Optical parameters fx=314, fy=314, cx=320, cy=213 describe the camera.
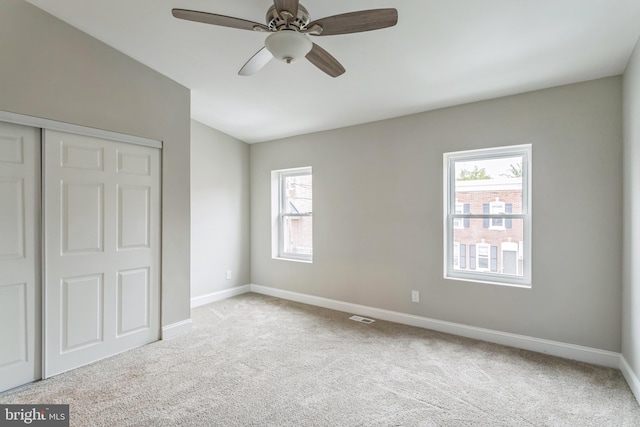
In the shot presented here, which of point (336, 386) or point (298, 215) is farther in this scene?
point (298, 215)

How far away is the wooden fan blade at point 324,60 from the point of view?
2.02 meters

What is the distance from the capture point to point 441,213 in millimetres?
3453

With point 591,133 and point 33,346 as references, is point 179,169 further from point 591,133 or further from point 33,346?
point 591,133

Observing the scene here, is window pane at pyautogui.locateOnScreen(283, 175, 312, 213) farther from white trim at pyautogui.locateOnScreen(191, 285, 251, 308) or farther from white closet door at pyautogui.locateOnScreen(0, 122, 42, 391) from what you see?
white closet door at pyautogui.locateOnScreen(0, 122, 42, 391)

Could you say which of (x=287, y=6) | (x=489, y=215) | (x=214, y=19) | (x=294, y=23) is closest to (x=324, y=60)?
(x=294, y=23)

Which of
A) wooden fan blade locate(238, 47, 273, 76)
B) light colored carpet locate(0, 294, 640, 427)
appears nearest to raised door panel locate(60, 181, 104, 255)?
light colored carpet locate(0, 294, 640, 427)

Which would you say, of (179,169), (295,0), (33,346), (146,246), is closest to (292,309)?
(146,246)

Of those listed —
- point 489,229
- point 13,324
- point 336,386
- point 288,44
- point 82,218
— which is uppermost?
point 288,44

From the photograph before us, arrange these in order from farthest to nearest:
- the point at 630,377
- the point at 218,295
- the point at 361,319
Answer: the point at 218,295, the point at 361,319, the point at 630,377

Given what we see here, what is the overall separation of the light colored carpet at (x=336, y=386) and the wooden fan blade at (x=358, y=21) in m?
2.37

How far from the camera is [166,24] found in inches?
99.4

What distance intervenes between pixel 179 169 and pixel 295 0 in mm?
2416

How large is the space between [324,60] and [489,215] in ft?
7.61

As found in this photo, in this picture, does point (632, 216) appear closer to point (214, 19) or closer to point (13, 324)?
point (214, 19)
